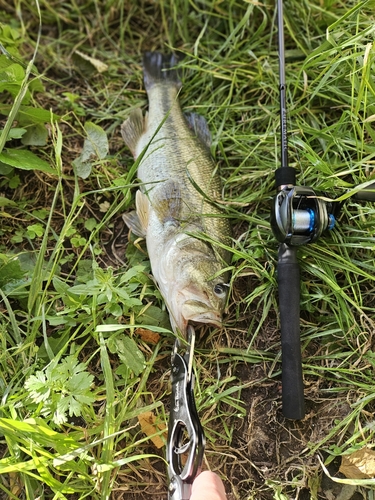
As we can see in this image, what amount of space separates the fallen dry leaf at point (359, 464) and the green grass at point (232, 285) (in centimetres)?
4

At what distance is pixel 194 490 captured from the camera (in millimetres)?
1754

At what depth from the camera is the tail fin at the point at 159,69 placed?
3229mm

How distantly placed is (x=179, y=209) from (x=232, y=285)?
1.85 feet

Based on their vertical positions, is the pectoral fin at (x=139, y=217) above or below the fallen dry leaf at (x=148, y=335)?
above

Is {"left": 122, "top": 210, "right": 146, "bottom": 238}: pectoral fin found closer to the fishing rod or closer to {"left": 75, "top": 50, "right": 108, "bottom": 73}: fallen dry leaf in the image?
the fishing rod

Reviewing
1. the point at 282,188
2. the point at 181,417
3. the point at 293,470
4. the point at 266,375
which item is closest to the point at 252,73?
the point at 282,188

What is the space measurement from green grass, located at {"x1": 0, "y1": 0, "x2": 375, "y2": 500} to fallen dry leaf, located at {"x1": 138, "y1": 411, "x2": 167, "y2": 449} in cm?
2

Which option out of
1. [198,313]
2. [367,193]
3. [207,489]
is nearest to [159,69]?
[367,193]

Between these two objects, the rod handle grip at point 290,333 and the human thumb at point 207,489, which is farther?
the rod handle grip at point 290,333

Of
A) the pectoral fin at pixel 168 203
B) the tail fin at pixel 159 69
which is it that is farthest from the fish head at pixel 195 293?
the tail fin at pixel 159 69

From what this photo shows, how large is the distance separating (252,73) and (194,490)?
8.78ft

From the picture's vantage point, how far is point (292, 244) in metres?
2.42

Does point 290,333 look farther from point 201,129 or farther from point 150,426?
point 201,129

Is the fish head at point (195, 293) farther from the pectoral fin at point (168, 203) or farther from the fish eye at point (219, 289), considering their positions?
the pectoral fin at point (168, 203)
